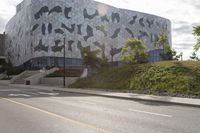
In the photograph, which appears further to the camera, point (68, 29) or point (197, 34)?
point (68, 29)

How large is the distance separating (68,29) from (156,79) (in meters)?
65.0

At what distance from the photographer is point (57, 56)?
95000 millimetres

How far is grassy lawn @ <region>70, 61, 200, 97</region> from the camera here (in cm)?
2905

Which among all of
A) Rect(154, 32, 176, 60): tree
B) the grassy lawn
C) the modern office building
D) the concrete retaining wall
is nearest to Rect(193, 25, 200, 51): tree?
the grassy lawn

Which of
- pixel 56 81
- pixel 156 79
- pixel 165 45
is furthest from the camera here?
pixel 165 45

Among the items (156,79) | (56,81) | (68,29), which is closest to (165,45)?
(56,81)

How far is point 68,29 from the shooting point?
3775 inches

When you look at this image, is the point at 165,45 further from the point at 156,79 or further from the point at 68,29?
the point at 156,79

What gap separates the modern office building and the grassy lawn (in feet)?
Answer: 136

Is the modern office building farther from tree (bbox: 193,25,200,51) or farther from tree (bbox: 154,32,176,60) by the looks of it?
tree (bbox: 193,25,200,51)

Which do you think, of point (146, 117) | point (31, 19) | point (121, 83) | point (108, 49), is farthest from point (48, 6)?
point (146, 117)

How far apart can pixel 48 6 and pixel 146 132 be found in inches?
3419

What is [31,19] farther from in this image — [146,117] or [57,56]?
[146,117]

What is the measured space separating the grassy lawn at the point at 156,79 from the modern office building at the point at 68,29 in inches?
1636
